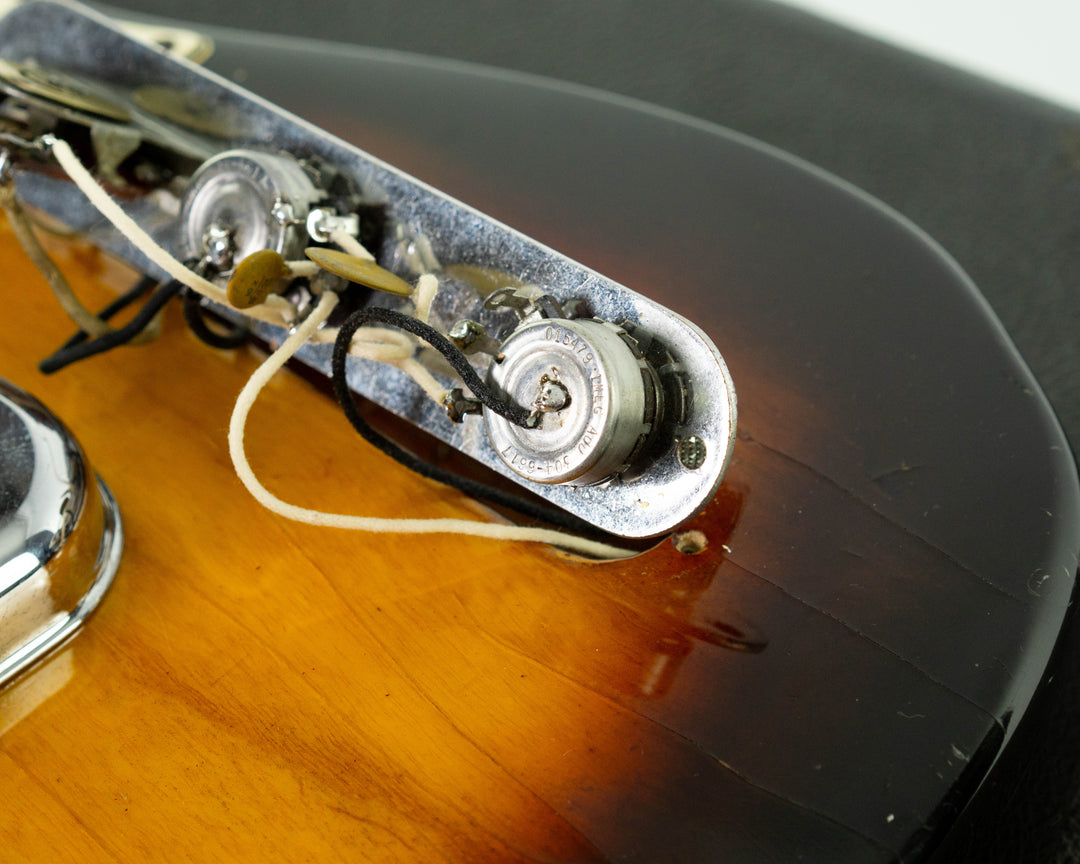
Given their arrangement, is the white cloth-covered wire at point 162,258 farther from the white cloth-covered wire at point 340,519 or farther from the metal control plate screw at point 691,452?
the metal control plate screw at point 691,452

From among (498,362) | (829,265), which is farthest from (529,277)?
(829,265)

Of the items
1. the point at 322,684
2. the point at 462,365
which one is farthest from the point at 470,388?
the point at 322,684

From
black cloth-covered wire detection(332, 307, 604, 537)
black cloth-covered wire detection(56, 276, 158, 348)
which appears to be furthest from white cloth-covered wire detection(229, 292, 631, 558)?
black cloth-covered wire detection(56, 276, 158, 348)

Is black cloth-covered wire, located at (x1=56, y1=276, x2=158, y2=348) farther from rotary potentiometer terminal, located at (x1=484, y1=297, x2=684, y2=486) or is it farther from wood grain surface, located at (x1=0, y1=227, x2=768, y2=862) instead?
rotary potentiometer terminal, located at (x1=484, y1=297, x2=684, y2=486)

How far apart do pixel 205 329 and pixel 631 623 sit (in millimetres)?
220

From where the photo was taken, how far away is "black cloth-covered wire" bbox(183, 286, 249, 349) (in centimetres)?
43

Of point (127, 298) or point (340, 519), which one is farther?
point (127, 298)

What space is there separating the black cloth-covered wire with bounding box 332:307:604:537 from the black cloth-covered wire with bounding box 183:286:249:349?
85 mm

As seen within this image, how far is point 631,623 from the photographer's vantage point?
37cm

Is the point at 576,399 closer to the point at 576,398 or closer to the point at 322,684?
the point at 576,398

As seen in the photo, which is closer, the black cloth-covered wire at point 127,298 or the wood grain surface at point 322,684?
the wood grain surface at point 322,684

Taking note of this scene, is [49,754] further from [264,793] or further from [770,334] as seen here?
[770,334]

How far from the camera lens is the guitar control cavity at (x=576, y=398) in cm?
33

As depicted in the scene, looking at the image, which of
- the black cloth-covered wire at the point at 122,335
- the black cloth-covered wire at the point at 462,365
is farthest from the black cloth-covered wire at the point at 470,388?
the black cloth-covered wire at the point at 122,335
